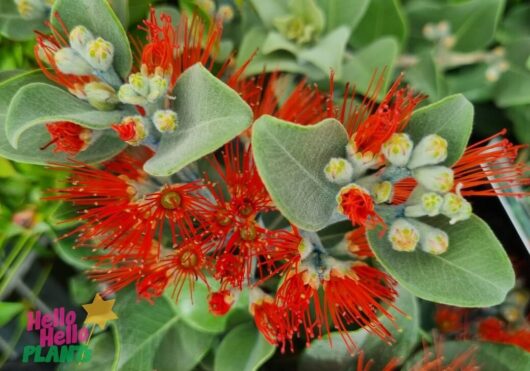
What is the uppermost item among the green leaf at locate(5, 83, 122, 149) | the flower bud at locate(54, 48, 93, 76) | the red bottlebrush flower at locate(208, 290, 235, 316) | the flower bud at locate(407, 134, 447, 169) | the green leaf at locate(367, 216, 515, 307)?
the flower bud at locate(54, 48, 93, 76)

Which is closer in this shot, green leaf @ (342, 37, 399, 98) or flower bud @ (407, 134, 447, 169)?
flower bud @ (407, 134, 447, 169)

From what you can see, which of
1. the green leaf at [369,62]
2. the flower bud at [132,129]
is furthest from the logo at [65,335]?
the green leaf at [369,62]

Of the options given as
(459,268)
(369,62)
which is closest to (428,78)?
(369,62)

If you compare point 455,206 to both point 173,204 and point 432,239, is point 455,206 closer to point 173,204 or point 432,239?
point 432,239

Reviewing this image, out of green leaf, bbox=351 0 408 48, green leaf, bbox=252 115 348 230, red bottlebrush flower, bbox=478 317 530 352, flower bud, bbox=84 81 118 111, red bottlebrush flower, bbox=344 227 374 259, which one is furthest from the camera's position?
green leaf, bbox=351 0 408 48

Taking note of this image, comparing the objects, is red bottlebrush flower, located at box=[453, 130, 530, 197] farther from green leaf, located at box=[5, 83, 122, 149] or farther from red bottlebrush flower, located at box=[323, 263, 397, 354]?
green leaf, located at box=[5, 83, 122, 149]

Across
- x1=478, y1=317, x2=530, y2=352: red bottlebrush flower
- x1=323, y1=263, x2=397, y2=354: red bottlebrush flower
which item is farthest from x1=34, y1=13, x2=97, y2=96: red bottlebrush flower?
x1=478, y1=317, x2=530, y2=352: red bottlebrush flower

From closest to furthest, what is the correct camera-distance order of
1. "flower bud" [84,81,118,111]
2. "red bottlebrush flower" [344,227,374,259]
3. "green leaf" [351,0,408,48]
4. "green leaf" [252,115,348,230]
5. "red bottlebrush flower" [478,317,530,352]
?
"green leaf" [252,115,348,230] < "flower bud" [84,81,118,111] < "red bottlebrush flower" [344,227,374,259] < "red bottlebrush flower" [478,317,530,352] < "green leaf" [351,0,408,48]
